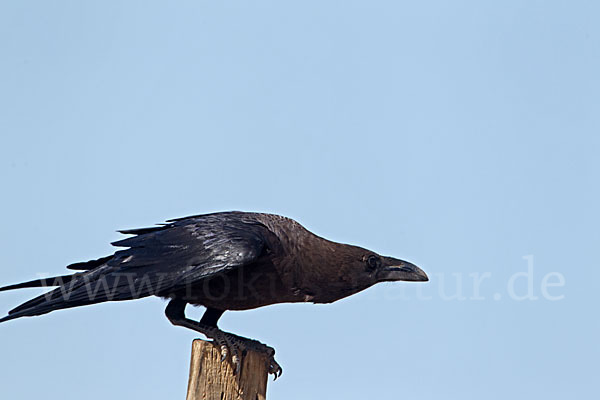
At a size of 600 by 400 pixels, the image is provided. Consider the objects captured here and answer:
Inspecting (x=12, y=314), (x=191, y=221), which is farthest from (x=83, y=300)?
(x=191, y=221)

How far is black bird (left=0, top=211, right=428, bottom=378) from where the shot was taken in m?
7.03

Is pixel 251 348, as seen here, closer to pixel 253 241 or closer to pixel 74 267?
pixel 253 241

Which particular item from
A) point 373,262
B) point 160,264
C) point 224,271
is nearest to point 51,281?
point 160,264

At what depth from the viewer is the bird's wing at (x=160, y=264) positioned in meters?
7.02

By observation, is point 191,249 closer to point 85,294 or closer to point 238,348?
point 85,294

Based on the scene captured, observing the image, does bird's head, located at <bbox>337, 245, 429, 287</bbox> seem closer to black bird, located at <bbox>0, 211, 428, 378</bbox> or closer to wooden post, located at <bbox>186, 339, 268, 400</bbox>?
black bird, located at <bbox>0, 211, 428, 378</bbox>

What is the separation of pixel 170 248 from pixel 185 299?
0.45 m

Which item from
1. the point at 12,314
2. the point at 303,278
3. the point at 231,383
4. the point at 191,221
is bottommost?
the point at 231,383

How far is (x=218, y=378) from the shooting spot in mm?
6363

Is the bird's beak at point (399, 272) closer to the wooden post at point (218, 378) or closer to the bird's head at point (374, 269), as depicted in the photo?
the bird's head at point (374, 269)

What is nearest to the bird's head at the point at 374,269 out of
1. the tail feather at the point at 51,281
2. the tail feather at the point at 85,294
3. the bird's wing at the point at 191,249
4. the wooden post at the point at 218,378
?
the bird's wing at the point at 191,249

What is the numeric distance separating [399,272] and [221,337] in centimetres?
208

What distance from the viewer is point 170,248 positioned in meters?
7.38

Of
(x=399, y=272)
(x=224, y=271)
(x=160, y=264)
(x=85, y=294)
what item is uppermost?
(x=399, y=272)
